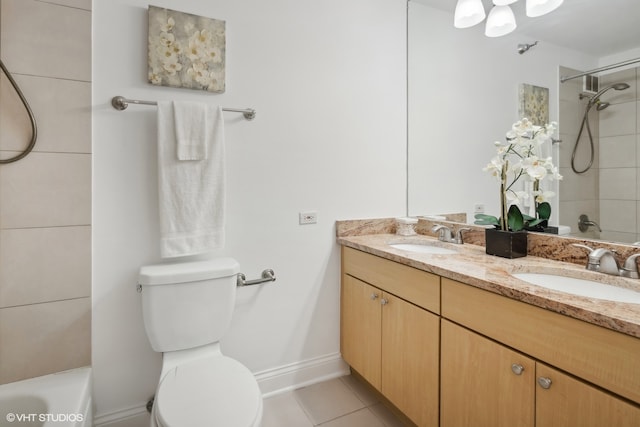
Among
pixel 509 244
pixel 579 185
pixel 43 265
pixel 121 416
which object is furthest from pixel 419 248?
pixel 43 265

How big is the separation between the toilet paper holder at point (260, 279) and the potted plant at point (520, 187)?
3.48 ft

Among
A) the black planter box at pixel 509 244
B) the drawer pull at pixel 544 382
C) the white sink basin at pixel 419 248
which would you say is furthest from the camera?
the white sink basin at pixel 419 248

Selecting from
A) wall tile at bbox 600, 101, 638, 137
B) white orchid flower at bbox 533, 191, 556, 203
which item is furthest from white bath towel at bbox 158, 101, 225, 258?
wall tile at bbox 600, 101, 638, 137

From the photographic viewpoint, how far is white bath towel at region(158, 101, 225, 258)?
1449mm

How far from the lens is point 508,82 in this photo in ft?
5.64

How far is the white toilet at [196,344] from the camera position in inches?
42.1

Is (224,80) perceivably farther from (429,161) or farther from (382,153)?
(429,161)

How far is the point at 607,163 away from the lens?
4.24ft

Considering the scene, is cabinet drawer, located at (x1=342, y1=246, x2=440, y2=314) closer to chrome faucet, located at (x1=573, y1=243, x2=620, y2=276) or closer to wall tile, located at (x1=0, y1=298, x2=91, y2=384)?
chrome faucet, located at (x1=573, y1=243, x2=620, y2=276)

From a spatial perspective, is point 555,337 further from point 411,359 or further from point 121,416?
point 121,416

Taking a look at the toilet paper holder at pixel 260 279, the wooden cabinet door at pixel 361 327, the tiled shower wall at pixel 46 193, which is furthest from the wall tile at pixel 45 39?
the wooden cabinet door at pixel 361 327

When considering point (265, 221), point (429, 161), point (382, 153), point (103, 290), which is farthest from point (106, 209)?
point (429, 161)

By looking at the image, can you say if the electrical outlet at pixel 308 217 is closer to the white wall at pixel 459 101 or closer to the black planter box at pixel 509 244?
the white wall at pixel 459 101

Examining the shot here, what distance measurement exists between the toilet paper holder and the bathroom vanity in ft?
1.48
